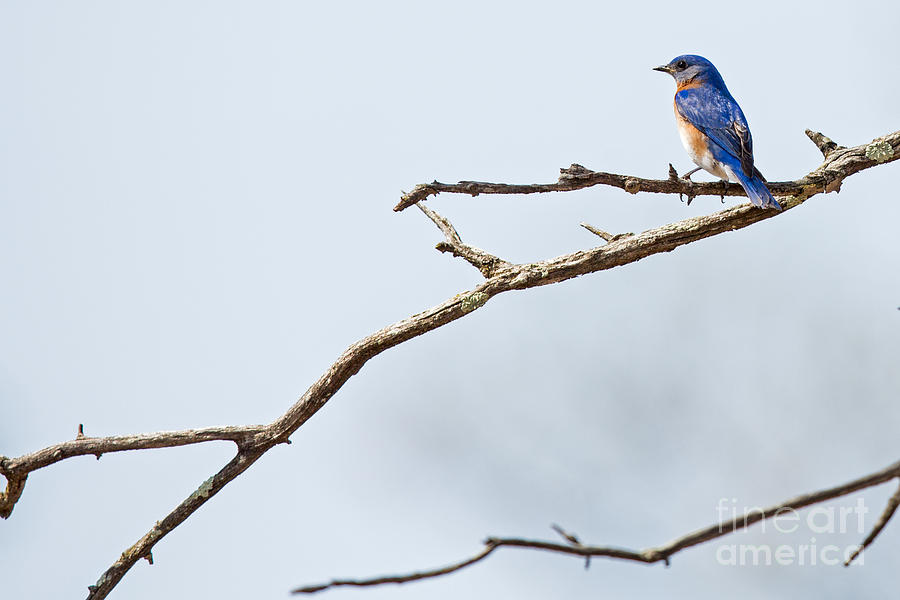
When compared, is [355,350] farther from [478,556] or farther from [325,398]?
[478,556]

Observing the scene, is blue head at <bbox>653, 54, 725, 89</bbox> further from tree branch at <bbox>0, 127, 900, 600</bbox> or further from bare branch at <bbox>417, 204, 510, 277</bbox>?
bare branch at <bbox>417, 204, 510, 277</bbox>

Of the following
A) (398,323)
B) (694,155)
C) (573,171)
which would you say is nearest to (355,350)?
(398,323)

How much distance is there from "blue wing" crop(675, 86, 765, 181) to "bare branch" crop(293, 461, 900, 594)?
3.04 metres

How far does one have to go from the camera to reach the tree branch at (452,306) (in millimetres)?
4621

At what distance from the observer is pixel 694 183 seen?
14.6 ft

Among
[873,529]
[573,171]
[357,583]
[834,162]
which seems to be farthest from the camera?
[834,162]

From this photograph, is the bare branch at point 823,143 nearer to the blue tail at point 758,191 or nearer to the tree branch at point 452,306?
the tree branch at point 452,306

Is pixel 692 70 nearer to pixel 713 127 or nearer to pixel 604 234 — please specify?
pixel 713 127

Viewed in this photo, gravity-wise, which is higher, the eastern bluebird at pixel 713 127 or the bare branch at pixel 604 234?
the eastern bluebird at pixel 713 127

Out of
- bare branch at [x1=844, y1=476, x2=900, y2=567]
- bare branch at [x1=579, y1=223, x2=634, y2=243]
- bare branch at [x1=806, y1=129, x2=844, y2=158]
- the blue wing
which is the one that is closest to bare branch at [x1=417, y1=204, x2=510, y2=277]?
bare branch at [x1=579, y1=223, x2=634, y2=243]

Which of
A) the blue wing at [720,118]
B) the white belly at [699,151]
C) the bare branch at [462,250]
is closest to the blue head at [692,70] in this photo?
the blue wing at [720,118]

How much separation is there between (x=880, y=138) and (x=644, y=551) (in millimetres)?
3893

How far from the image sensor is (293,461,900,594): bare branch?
1836 mm

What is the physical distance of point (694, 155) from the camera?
5270mm
